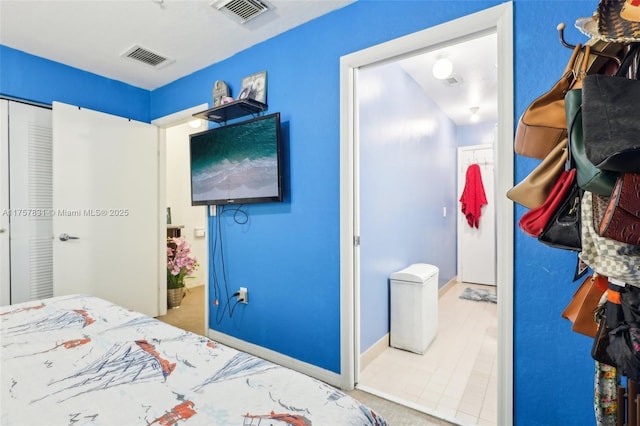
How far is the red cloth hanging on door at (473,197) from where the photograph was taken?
4926 mm

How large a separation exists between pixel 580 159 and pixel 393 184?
2241 millimetres

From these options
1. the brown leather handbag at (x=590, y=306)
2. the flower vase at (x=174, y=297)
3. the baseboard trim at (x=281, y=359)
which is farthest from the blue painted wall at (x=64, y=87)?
the brown leather handbag at (x=590, y=306)

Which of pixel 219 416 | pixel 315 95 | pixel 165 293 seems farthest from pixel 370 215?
pixel 165 293

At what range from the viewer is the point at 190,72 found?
9.98ft

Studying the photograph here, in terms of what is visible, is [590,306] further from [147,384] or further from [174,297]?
[174,297]

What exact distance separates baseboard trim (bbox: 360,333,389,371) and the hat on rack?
7.33 ft

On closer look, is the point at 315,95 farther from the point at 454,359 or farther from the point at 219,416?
the point at 454,359

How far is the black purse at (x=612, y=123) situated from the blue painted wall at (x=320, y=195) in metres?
0.87

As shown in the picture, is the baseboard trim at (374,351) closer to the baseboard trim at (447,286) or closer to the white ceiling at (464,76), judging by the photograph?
the baseboard trim at (447,286)

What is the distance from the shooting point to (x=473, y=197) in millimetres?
4957

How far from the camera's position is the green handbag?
2.36 ft

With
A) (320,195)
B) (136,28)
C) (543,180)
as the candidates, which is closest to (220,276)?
(320,195)

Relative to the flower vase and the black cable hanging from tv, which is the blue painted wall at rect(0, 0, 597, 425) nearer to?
the black cable hanging from tv

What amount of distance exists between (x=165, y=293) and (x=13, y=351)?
2.47 meters
